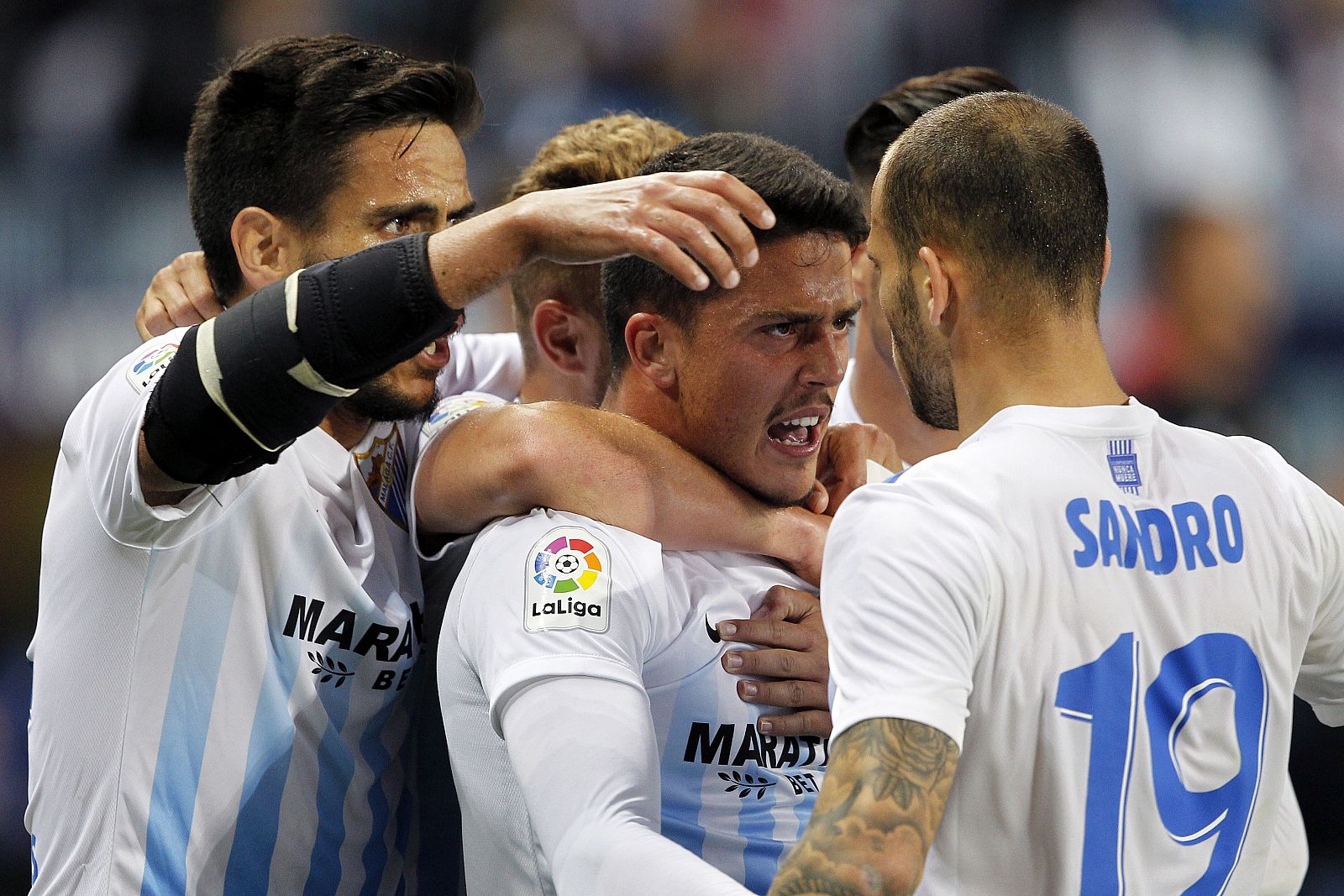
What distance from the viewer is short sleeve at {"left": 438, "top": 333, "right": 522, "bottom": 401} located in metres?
Result: 3.57

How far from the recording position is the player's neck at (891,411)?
367 centimetres

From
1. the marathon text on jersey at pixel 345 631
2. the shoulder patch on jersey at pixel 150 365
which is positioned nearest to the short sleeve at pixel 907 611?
the marathon text on jersey at pixel 345 631

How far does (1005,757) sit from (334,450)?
4.77 ft

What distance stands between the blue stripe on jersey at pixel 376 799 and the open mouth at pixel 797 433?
891 mm

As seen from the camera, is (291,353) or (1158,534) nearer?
(1158,534)

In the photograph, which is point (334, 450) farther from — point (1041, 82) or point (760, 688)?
point (1041, 82)

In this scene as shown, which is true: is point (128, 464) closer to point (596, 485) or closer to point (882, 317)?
point (596, 485)

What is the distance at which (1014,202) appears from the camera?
1879 millimetres

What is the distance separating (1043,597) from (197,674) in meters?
1.48

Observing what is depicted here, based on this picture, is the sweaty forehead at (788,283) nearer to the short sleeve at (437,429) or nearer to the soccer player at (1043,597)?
the soccer player at (1043,597)

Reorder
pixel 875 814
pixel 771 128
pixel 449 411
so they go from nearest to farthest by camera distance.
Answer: pixel 875 814
pixel 449 411
pixel 771 128

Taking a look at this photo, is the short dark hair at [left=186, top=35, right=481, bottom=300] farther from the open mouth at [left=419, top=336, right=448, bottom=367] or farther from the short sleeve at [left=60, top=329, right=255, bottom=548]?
the short sleeve at [left=60, top=329, right=255, bottom=548]

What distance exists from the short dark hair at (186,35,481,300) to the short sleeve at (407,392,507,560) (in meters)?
0.46

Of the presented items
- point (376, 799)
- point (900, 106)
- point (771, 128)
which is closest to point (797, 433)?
point (376, 799)
